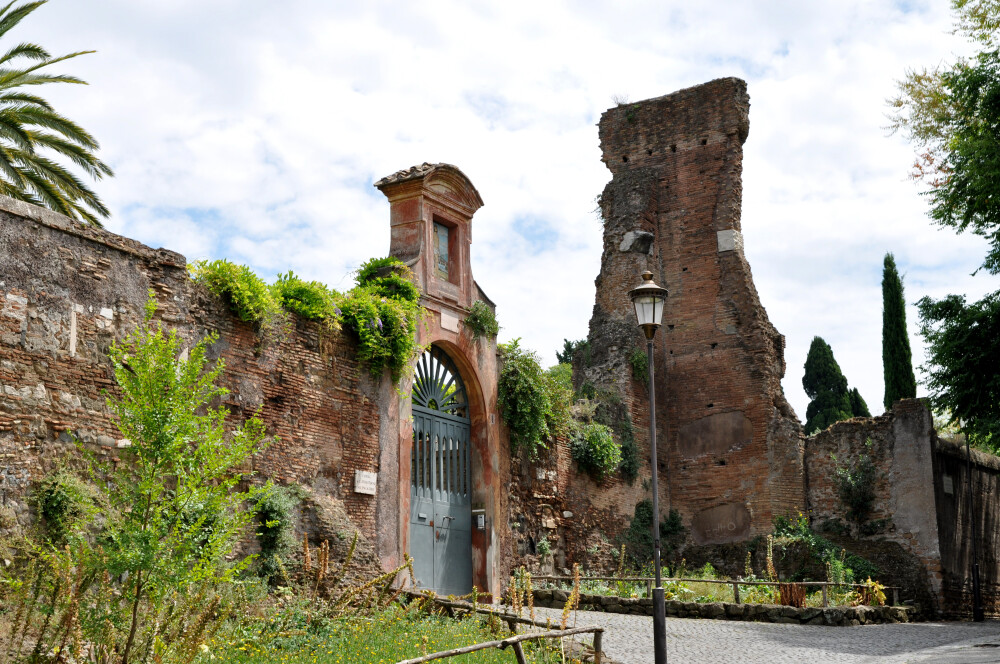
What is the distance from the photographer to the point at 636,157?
813 inches

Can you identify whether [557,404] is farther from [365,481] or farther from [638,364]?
[365,481]

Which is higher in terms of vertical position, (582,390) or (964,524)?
(582,390)

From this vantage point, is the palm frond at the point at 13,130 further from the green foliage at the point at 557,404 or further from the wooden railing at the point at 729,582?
the wooden railing at the point at 729,582

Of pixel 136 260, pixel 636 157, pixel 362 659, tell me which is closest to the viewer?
pixel 362 659

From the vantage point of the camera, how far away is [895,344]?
72.5 feet

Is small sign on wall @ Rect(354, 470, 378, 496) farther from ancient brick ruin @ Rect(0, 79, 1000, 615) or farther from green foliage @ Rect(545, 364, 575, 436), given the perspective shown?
green foliage @ Rect(545, 364, 575, 436)

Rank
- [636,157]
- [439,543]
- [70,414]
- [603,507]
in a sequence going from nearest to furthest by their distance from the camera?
[70,414]
[439,543]
[603,507]
[636,157]

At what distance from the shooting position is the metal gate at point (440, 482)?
14008mm

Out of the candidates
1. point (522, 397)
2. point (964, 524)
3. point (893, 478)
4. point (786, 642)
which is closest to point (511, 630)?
point (786, 642)

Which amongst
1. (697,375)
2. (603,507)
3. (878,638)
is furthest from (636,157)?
(878,638)

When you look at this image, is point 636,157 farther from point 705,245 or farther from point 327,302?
point 327,302

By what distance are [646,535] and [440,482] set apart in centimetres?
508

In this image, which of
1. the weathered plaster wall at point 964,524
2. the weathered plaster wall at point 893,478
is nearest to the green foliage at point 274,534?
the weathered plaster wall at point 893,478

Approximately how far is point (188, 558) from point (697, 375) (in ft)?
43.0
